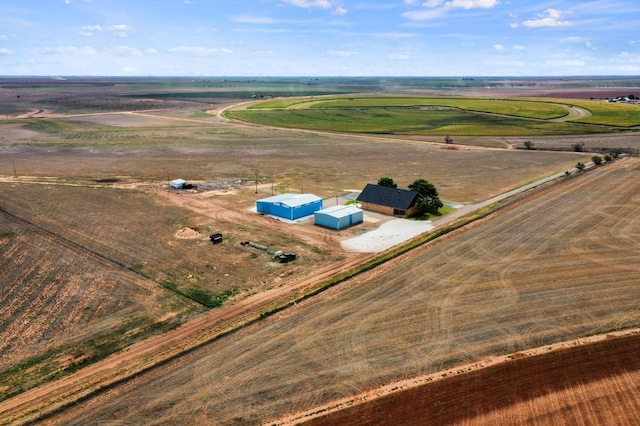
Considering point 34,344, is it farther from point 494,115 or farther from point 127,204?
point 494,115

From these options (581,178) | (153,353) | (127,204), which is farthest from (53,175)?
(581,178)

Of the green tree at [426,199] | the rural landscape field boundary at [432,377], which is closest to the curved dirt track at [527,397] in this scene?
the rural landscape field boundary at [432,377]

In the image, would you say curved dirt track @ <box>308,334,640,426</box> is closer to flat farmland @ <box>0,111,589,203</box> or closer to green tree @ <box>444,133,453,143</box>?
flat farmland @ <box>0,111,589,203</box>

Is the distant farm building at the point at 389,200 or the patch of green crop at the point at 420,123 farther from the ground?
the patch of green crop at the point at 420,123

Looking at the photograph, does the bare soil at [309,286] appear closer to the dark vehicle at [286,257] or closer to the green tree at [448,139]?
the dark vehicle at [286,257]

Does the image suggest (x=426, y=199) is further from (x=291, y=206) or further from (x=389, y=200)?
(x=291, y=206)

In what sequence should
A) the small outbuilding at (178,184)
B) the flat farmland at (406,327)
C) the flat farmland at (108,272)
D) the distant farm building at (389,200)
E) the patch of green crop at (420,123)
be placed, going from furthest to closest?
the patch of green crop at (420,123) < the small outbuilding at (178,184) < the distant farm building at (389,200) < the flat farmland at (108,272) < the flat farmland at (406,327)
